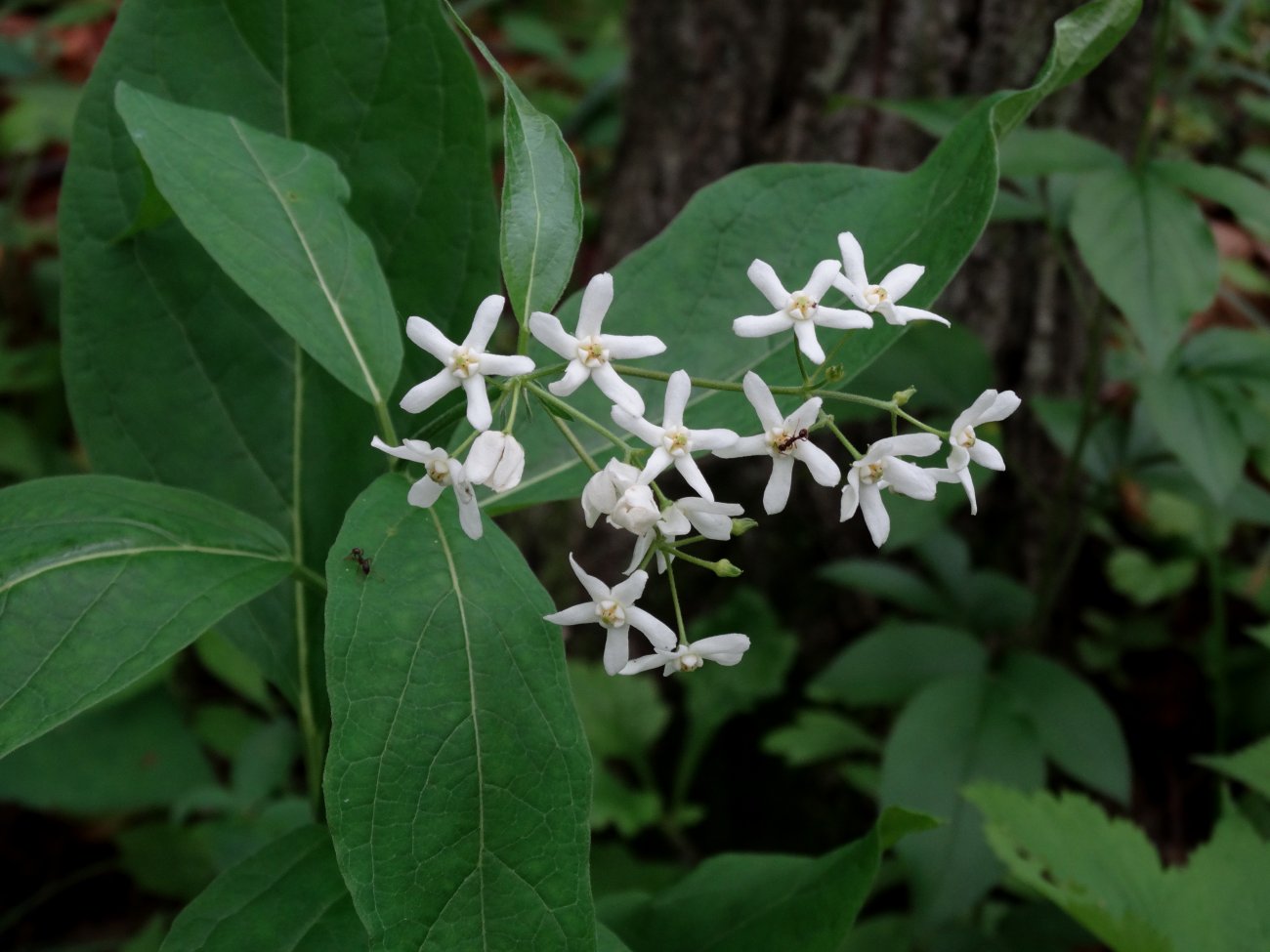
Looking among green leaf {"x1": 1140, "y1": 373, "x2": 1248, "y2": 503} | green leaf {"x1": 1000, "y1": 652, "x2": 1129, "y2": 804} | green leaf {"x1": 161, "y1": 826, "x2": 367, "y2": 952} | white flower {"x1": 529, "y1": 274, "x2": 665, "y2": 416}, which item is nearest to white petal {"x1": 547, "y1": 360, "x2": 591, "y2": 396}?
white flower {"x1": 529, "y1": 274, "x2": 665, "y2": 416}

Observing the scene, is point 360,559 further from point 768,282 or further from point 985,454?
point 985,454

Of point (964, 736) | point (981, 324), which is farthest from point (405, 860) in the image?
point (981, 324)

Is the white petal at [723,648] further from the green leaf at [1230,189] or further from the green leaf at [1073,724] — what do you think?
the green leaf at [1230,189]

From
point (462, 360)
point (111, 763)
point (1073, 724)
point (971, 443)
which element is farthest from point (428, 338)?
point (111, 763)

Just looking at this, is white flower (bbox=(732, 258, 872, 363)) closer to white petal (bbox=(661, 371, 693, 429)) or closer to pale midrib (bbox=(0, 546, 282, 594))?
white petal (bbox=(661, 371, 693, 429))

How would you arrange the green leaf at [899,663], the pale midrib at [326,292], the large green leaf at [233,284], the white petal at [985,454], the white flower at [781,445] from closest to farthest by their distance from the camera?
the white flower at [781,445]
the white petal at [985,454]
the pale midrib at [326,292]
the large green leaf at [233,284]
the green leaf at [899,663]

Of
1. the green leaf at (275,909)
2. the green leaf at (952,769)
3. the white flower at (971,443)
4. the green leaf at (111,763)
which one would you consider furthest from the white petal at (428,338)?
the green leaf at (111,763)
